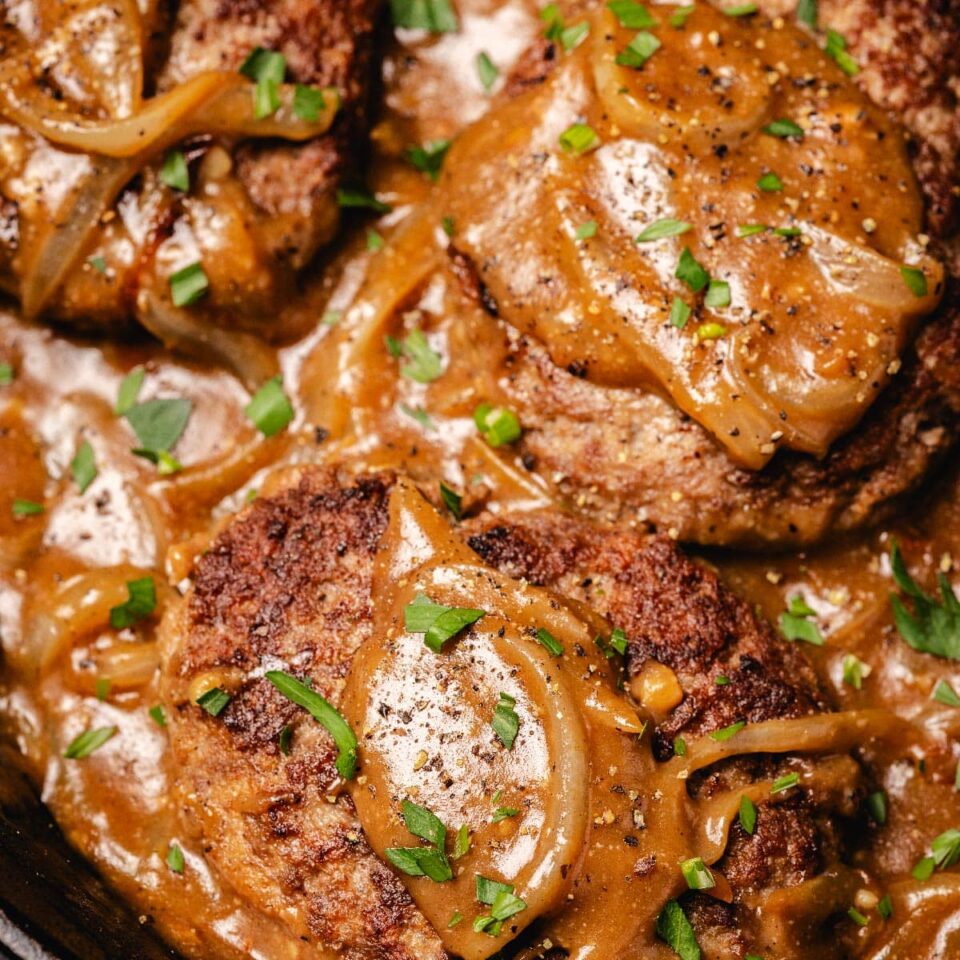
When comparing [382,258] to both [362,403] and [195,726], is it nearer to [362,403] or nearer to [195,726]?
[362,403]

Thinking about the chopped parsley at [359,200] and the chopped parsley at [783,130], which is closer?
the chopped parsley at [783,130]

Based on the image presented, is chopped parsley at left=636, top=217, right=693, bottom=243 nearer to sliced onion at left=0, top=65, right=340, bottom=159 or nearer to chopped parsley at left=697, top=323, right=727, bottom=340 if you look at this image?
chopped parsley at left=697, top=323, right=727, bottom=340

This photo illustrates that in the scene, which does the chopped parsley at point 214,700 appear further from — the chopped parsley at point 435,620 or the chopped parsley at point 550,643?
the chopped parsley at point 550,643

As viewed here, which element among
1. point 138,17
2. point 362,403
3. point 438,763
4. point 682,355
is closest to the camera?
point 438,763

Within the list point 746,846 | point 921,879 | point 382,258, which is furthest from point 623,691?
point 382,258

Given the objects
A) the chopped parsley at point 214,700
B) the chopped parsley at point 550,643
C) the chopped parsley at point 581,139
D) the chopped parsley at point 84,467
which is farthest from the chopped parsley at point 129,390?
the chopped parsley at point 550,643

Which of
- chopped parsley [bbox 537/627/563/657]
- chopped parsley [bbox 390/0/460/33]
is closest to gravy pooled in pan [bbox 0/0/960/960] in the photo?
chopped parsley [bbox 537/627/563/657]
